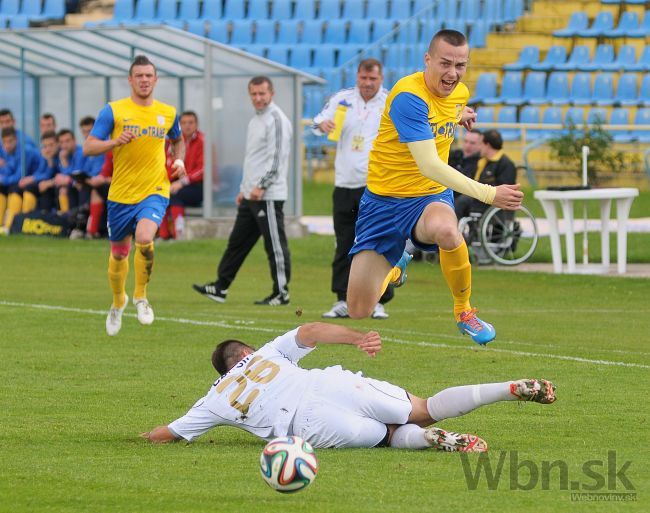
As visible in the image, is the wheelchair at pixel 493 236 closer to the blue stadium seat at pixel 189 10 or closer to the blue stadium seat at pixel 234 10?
the blue stadium seat at pixel 234 10

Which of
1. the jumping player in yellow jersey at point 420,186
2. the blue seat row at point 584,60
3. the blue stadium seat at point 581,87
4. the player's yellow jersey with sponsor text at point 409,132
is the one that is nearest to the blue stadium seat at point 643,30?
the blue seat row at point 584,60

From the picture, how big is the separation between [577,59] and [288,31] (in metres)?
8.16

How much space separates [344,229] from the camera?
14.6m

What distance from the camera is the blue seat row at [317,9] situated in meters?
33.6

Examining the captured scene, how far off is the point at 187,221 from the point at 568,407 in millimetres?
14929

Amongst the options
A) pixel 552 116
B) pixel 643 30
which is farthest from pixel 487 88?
pixel 643 30

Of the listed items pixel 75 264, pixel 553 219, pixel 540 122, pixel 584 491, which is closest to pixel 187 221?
pixel 75 264

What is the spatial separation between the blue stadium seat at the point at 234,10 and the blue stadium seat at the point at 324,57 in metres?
3.63

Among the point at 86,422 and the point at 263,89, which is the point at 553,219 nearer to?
the point at 263,89

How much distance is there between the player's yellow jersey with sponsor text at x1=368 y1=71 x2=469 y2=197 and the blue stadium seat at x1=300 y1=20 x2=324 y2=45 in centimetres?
2694

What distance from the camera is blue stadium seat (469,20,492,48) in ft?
111

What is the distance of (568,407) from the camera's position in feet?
30.5

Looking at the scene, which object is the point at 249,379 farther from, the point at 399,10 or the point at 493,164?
the point at 399,10

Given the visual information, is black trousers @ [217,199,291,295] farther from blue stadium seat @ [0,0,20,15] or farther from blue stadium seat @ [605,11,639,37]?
blue stadium seat @ [0,0,20,15]
